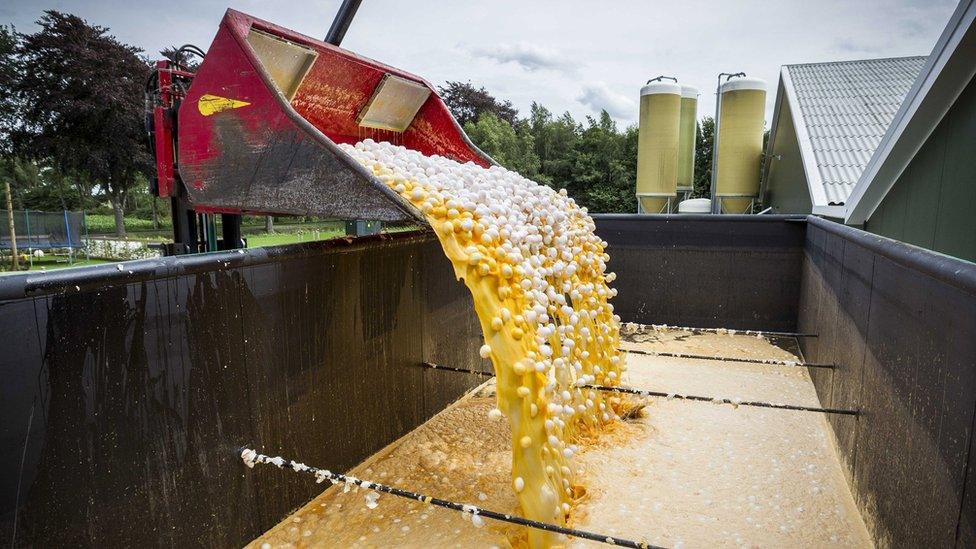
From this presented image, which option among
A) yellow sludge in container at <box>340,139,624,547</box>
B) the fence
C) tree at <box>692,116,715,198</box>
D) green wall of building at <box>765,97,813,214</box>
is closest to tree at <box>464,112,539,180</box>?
tree at <box>692,116,715,198</box>

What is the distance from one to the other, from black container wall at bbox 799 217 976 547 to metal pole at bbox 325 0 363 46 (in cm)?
270

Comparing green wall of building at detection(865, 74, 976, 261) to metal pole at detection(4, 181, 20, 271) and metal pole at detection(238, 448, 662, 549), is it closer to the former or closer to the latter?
metal pole at detection(238, 448, 662, 549)

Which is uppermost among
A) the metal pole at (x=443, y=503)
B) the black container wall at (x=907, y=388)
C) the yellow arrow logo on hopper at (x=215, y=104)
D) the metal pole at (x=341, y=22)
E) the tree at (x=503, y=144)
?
the tree at (x=503, y=144)

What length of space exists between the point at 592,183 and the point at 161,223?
17312mm

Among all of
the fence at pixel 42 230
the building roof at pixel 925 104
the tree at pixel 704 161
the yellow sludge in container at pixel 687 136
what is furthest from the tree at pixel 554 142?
the building roof at pixel 925 104

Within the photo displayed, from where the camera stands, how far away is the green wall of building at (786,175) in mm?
7227

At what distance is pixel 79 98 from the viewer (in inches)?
530

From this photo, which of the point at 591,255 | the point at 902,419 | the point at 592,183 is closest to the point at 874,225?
the point at 591,255

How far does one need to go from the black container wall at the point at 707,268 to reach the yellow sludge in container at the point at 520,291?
283cm

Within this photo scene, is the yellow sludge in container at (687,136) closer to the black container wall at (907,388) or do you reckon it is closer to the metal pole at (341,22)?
the black container wall at (907,388)

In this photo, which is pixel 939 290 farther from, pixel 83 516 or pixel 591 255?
pixel 83 516

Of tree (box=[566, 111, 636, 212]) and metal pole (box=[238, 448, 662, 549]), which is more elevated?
tree (box=[566, 111, 636, 212])

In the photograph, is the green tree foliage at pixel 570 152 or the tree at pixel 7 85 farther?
the green tree foliage at pixel 570 152

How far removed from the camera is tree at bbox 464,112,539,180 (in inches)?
693
